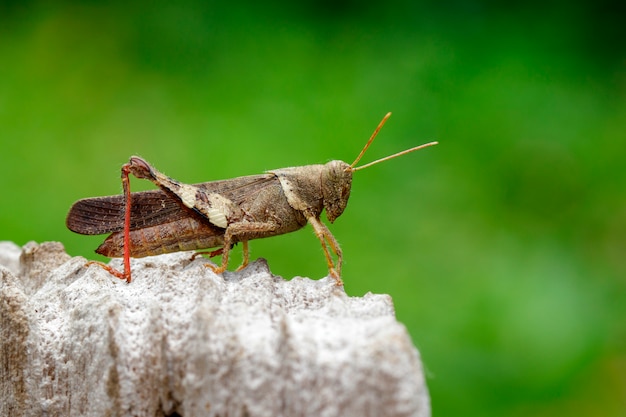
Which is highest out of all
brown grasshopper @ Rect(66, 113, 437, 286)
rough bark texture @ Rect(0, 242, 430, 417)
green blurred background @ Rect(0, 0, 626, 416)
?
green blurred background @ Rect(0, 0, 626, 416)

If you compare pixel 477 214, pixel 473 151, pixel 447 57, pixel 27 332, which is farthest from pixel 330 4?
pixel 27 332

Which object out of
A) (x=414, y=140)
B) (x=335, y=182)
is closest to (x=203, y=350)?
(x=335, y=182)

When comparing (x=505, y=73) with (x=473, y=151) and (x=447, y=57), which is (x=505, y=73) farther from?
(x=473, y=151)

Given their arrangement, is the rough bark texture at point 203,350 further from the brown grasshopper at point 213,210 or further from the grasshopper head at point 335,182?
the grasshopper head at point 335,182

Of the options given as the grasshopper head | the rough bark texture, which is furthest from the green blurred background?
the rough bark texture

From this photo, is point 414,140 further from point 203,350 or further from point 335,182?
point 203,350

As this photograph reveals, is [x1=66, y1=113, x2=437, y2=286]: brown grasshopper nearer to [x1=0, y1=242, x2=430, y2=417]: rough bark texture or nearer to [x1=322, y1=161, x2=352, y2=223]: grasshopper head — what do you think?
[x1=322, y1=161, x2=352, y2=223]: grasshopper head
